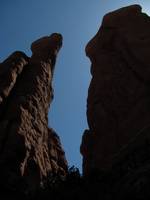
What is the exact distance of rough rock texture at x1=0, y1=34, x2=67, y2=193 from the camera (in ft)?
100

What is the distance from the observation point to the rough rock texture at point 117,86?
39.2 meters

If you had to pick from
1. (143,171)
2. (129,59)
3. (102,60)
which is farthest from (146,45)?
(143,171)

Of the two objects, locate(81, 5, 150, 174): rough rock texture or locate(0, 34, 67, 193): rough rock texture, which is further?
locate(81, 5, 150, 174): rough rock texture

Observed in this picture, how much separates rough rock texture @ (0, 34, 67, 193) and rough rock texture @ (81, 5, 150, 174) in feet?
12.6

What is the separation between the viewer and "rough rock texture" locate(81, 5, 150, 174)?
39156 mm

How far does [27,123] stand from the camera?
34.6 m

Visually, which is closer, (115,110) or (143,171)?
(143,171)

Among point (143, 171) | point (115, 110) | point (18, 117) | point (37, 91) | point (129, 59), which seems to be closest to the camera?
point (143, 171)

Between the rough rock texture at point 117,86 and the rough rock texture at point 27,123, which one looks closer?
the rough rock texture at point 27,123

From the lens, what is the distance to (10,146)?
3139 centimetres

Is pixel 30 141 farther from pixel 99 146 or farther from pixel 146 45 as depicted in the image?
pixel 146 45

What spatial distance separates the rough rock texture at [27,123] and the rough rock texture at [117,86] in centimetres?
383

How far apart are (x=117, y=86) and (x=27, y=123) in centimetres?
1265

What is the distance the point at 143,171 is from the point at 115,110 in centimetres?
2403
